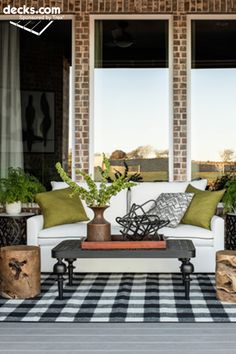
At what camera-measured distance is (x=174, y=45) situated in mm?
7418

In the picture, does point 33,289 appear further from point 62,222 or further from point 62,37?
point 62,37

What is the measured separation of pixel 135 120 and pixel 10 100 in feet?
5.47

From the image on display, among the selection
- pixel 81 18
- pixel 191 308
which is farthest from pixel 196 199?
pixel 81 18

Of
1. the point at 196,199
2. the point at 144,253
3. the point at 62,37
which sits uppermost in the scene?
the point at 62,37

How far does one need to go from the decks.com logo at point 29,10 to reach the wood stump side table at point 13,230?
111 inches

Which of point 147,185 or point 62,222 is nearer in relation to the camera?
point 62,222

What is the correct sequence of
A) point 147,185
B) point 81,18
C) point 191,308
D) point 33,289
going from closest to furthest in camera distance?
1. point 191,308
2. point 33,289
3. point 147,185
4. point 81,18

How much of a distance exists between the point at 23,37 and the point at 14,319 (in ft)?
15.2

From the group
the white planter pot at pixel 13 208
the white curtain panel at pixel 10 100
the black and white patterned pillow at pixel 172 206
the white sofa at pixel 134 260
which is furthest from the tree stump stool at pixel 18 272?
the white curtain panel at pixel 10 100

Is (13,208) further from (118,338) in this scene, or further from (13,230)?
(118,338)

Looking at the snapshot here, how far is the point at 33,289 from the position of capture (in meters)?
4.68

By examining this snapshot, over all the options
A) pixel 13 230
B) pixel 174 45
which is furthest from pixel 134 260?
pixel 174 45

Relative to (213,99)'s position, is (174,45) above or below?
above

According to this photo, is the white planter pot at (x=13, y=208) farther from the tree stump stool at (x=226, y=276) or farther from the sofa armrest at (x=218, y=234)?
the tree stump stool at (x=226, y=276)
